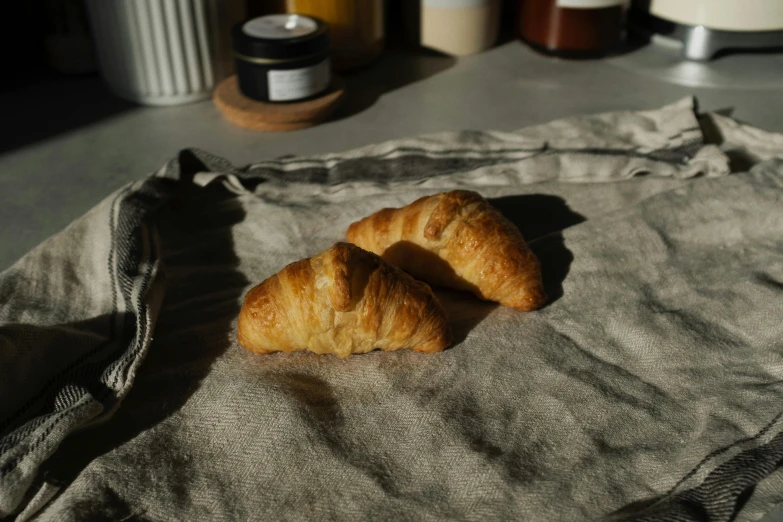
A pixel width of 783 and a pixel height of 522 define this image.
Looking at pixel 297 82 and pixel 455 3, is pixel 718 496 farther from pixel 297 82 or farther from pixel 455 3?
pixel 455 3

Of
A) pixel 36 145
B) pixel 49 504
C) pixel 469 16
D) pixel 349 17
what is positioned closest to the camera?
pixel 49 504

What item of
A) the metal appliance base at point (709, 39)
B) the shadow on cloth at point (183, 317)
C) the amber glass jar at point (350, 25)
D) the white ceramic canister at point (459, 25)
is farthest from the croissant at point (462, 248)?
the metal appliance base at point (709, 39)

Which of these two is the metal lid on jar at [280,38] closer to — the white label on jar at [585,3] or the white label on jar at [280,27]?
the white label on jar at [280,27]

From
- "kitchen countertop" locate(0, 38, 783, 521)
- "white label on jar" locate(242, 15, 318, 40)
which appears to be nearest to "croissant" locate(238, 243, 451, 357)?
"kitchen countertop" locate(0, 38, 783, 521)

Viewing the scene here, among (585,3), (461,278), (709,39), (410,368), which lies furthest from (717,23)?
(410,368)

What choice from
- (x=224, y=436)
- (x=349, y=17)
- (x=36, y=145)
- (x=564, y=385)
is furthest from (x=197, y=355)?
(x=349, y=17)

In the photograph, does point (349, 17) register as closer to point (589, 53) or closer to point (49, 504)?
point (589, 53)
